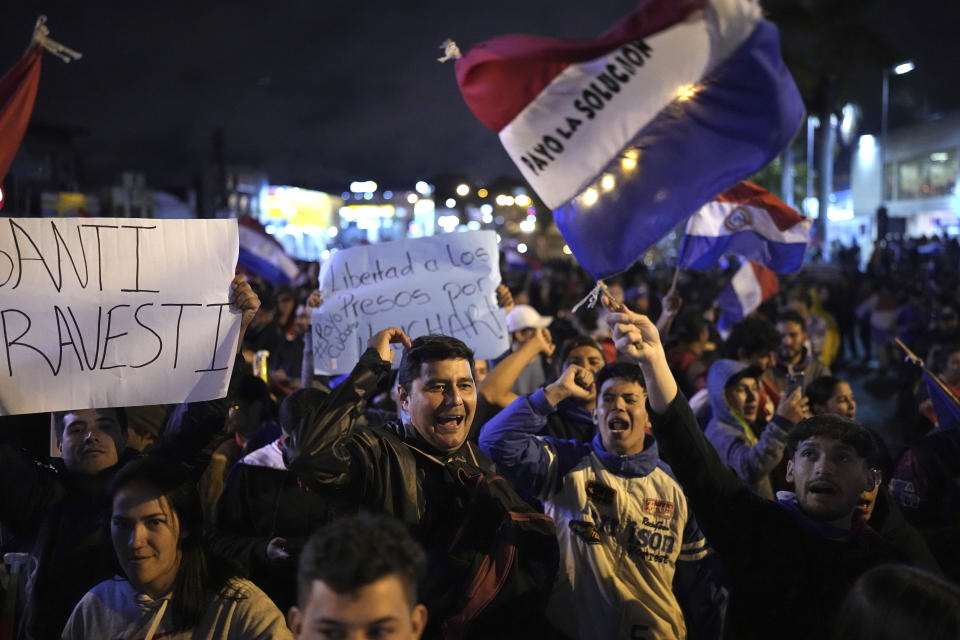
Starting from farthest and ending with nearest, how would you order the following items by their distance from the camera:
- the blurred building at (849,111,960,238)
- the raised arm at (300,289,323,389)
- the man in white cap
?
the blurred building at (849,111,960,238) < the man in white cap < the raised arm at (300,289,323,389)

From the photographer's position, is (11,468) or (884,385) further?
(884,385)

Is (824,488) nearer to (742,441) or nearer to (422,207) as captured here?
(742,441)

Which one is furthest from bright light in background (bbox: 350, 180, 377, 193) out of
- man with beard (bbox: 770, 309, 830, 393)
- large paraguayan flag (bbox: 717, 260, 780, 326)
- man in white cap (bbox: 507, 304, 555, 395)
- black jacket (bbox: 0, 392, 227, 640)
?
black jacket (bbox: 0, 392, 227, 640)

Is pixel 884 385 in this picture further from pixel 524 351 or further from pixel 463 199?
pixel 463 199

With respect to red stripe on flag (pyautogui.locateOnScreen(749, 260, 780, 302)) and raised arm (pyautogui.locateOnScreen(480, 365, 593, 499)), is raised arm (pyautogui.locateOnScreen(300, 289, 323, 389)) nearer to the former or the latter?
raised arm (pyautogui.locateOnScreen(480, 365, 593, 499))

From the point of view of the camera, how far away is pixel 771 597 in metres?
3.00

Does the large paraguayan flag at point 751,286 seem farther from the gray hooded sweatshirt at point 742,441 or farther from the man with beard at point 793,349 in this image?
the gray hooded sweatshirt at point 742,441

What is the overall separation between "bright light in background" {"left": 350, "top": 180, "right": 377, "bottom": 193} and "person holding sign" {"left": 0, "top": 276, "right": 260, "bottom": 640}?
123 m

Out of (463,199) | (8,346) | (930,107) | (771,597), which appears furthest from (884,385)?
(463,199)

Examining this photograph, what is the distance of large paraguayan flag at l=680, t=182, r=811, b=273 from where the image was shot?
7477 millimetres

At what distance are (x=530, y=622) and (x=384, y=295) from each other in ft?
9.99

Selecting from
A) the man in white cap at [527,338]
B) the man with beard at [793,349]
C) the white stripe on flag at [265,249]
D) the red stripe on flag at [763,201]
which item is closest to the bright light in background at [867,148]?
the white stripe on flag at [265,249]

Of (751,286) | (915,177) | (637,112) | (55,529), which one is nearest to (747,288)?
(751,286)

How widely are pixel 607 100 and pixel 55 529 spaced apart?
2.75 m
